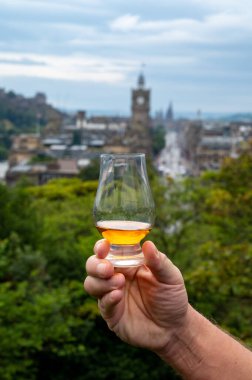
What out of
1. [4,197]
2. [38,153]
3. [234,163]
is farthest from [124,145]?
[234,163]

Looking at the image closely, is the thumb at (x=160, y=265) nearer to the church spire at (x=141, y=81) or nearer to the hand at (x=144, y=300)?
the hand at (x=144, y=300)

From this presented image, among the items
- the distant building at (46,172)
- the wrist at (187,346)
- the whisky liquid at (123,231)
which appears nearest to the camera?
the whisky liquid at (123,231)

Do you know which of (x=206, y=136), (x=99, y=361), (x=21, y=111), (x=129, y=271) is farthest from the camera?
(x=21, y=111)

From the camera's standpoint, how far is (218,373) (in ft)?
8.25

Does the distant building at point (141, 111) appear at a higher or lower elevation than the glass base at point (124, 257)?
lower

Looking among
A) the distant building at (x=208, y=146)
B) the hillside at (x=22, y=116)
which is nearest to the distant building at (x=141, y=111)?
the distant building at (x=208, y=146)

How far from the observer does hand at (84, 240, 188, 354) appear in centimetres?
233

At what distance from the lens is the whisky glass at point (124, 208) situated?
2.28 meters

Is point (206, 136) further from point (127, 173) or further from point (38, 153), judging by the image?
point (127, 173)

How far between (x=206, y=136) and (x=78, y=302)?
8229 centimetres

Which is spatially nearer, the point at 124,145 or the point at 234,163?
the point at 234,163

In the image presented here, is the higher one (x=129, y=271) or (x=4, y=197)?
(x=129, y=271)

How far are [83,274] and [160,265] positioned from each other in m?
13.6

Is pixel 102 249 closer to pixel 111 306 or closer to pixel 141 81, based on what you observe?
pixel 111 306
